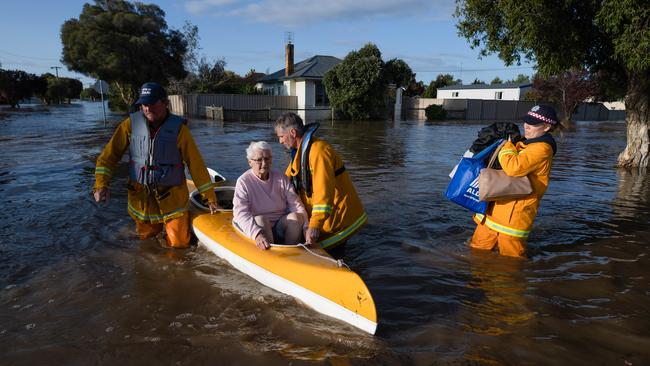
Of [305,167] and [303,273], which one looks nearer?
[303,273]

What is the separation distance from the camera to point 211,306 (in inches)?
160

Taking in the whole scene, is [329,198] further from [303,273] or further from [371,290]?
[371,290]

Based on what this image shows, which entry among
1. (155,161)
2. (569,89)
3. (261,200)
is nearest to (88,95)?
(569,89)

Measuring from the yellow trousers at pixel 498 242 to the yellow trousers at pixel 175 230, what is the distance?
347 centimetres

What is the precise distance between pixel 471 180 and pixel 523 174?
592mm

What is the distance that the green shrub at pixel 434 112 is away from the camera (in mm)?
34750

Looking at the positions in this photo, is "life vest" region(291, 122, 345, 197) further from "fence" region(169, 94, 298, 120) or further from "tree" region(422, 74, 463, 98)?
"tree" region(422, 74, 463, 98)

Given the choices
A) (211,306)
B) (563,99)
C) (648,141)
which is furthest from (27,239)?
(563,99)

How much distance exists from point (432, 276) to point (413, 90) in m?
48.2

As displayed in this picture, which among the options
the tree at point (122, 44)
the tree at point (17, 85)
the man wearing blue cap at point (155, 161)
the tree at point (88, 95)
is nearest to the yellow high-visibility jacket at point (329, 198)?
the man wearing blue cap at point (155, 161)

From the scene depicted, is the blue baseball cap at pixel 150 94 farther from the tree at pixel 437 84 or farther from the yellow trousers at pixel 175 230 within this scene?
the tree at pixel 437 84

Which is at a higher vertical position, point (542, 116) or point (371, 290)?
point (542, 116)

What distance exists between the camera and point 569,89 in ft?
106

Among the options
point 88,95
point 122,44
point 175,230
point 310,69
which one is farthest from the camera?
point 88,95
